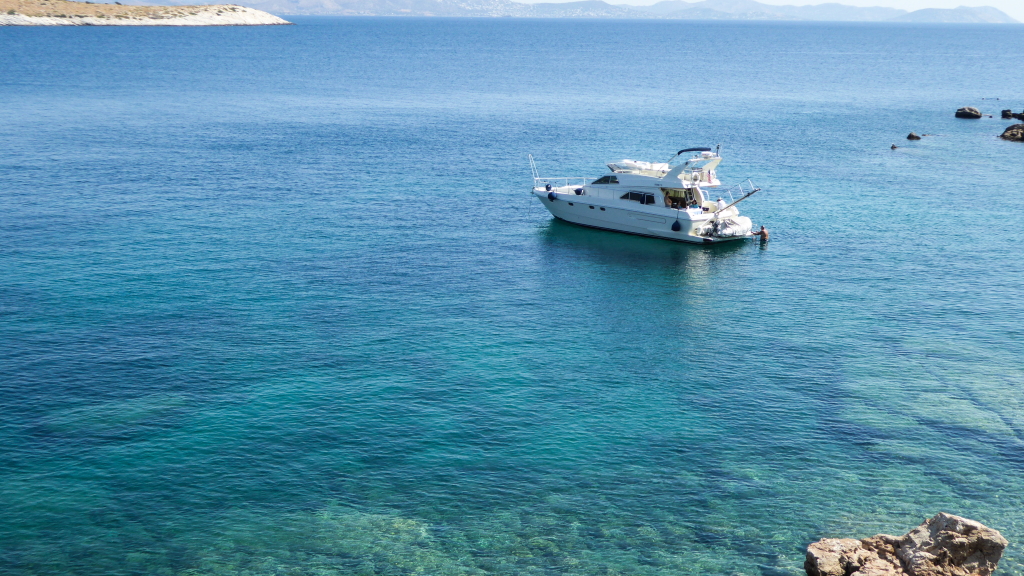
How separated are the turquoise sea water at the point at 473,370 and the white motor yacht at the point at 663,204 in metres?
1.96

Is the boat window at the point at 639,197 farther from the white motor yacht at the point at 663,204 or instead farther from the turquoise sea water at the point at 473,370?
the turquoise sea water at the point at 473,370

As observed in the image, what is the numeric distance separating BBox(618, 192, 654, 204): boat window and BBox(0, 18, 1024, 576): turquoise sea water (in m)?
3.93

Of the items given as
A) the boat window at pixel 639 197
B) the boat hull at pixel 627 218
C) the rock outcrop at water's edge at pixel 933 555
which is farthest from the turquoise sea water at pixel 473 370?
the boat window at pixel 639 197

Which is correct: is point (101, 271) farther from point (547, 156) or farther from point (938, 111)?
point (938, 111)

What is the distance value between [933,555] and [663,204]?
47888mm

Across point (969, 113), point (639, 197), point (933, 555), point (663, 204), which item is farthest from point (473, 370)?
point (969, 113)

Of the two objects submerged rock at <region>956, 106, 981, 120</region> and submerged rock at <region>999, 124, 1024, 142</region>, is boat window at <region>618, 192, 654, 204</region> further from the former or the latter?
submerged rock at <region>956, 106, 981, 120</region>

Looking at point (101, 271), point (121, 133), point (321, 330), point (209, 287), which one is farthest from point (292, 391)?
point (121, 133)

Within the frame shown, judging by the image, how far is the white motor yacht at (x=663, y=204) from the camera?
235 ft

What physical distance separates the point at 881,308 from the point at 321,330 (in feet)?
119

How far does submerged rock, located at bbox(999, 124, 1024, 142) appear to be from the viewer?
4782 inches

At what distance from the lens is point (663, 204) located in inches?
2859

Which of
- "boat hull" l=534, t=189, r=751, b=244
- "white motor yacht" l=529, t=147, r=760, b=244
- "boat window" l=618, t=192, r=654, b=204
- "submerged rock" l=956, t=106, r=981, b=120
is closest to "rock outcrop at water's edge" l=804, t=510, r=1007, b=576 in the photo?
"white motor yacht" l=529, t=147, r=760, b=244

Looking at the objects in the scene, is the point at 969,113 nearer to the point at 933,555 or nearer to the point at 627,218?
the point at 627,218
